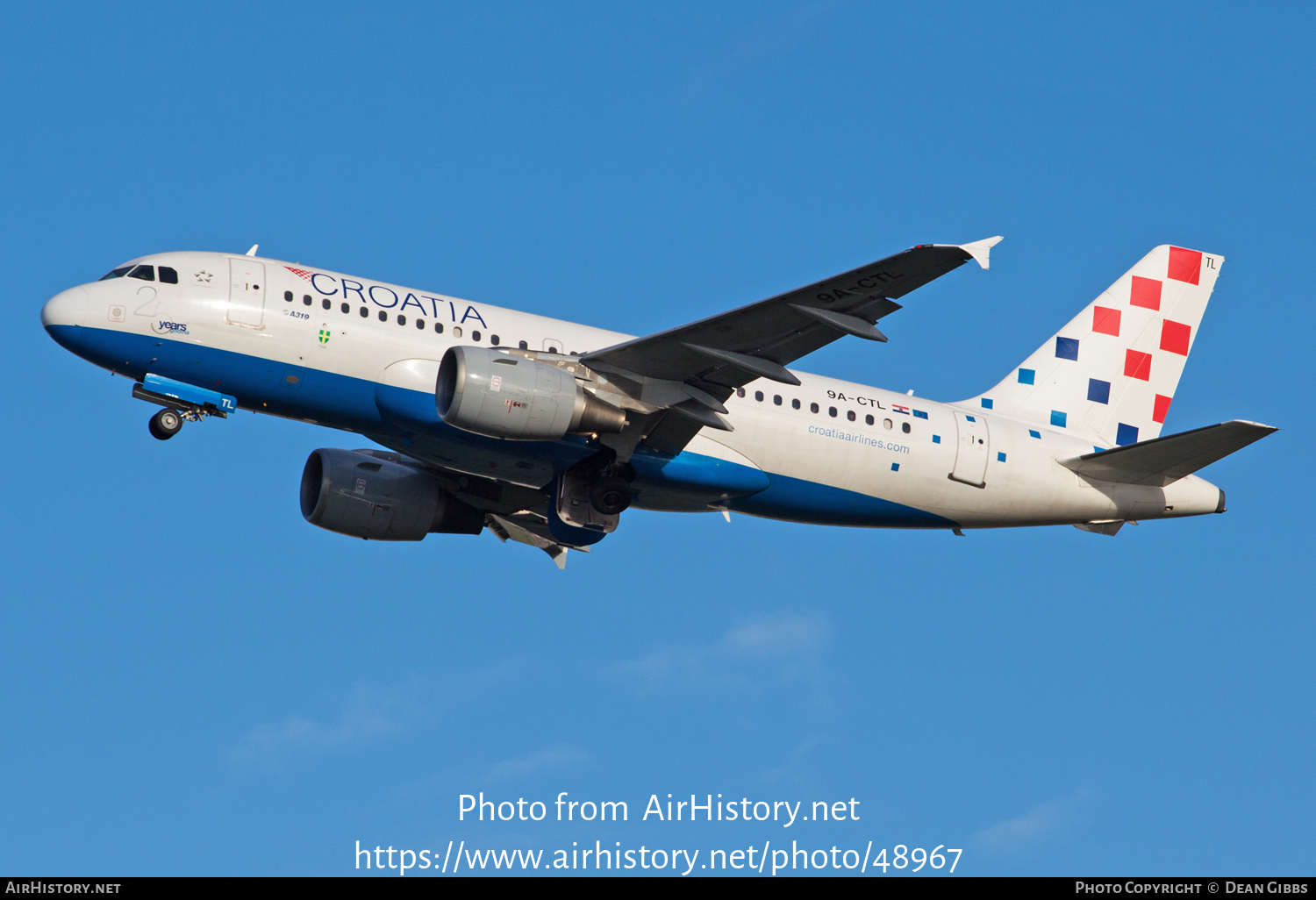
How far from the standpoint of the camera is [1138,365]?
132 ft

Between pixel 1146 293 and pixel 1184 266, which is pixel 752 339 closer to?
pixel 1146 293

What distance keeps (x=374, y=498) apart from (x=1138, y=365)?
20.7m

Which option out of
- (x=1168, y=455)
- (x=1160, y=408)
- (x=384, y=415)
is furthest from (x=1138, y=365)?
(x=384, y=415)

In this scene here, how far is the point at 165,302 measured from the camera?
101 ft

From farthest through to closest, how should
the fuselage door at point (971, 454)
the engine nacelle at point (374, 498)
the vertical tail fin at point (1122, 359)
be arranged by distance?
the vertical tail fin at point (1122, 359)
the engine nacelle at point (374, 498)
the fuselage door at point (971, 454)

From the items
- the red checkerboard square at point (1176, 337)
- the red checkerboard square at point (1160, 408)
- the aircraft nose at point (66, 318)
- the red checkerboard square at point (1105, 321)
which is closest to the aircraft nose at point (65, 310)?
the aircraft nose at point (66, 318)

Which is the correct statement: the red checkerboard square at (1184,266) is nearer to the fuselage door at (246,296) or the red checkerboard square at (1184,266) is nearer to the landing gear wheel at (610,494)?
the landing gear wheel at (610,494)

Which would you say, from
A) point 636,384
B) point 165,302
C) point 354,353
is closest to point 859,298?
point 636,384

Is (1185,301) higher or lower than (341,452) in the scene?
higher

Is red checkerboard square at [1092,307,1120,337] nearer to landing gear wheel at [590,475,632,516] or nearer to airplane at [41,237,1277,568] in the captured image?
airplane at [41,237,1277,568]

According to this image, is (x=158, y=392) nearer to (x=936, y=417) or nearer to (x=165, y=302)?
(x=165, y=302)

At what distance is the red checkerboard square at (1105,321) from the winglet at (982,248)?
51.7 ft

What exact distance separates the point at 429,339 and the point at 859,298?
30.7 ft

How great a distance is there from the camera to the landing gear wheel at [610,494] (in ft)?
107
